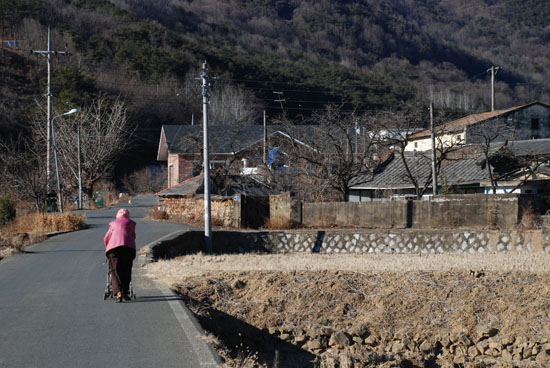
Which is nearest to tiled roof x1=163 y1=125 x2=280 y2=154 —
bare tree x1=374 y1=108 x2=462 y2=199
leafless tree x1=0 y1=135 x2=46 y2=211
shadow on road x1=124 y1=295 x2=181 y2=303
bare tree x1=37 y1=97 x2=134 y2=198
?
bare tree x1=37 y1=97 x2=134 y2=198

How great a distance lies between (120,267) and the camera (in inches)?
393

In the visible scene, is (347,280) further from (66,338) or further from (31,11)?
(31,11)

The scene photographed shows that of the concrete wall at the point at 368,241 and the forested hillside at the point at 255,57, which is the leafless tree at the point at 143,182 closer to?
the forested hillside at the point at 255,57

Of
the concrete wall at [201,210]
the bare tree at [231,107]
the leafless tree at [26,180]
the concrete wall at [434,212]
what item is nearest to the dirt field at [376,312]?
the concrete wall at [434,212]

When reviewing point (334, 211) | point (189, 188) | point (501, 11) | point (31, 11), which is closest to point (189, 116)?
point (31, 11)

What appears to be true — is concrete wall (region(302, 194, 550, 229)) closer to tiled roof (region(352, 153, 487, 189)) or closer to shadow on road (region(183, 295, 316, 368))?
tiled roof (region(352, 153, 487, 189))

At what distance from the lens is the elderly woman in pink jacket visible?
32.7ft

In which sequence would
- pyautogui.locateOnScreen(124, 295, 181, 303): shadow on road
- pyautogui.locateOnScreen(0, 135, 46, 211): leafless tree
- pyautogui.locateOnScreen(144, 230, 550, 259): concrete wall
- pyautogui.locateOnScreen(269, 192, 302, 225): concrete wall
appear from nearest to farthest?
pyautogui.locateOnScreen(124, 295, 181, 303): shadow on road < pyautogui.locateOnScreen(144, 230, 550, 259): concrete wall < pyautogui.locateOnScreen(269, 192, 302, 225): concrete wall < pyautogui.locateOnScreen(0, 135, 46, 211): leafless tree

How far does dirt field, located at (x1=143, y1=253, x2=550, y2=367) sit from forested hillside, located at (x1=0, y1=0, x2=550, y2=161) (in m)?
21.0

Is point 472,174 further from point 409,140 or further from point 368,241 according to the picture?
point 368,241

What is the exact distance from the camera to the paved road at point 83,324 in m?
6.97

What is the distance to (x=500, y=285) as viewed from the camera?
47.0 ft

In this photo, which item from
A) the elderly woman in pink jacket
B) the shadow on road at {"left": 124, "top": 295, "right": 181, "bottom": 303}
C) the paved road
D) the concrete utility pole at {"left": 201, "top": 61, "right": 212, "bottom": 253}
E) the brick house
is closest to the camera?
the paved road

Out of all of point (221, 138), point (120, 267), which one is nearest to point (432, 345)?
point (120, 267)
